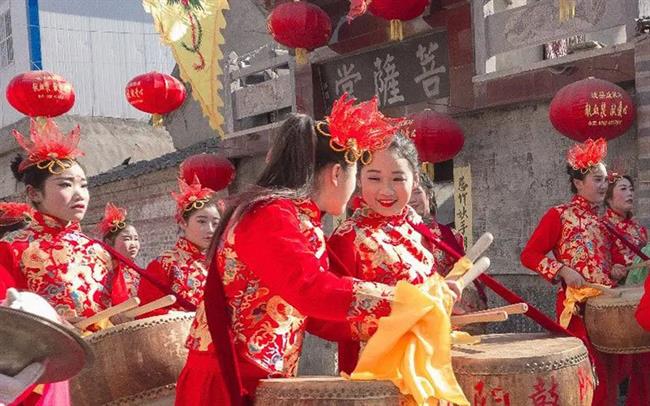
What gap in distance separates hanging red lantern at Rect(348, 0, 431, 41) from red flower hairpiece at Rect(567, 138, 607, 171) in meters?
2.80

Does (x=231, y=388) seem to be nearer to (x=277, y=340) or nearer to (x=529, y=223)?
(x=277, y=340)

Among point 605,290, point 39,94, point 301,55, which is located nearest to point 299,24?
point 301,55

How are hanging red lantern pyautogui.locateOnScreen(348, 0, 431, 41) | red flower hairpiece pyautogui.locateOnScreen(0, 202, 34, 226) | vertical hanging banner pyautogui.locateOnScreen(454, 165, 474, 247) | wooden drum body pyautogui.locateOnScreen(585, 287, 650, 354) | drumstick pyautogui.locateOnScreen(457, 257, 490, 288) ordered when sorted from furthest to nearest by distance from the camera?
vertical hanging banner pyautogui.locateOnScreen(454, 165, 474, 247), hanging red lantern pyautogui.locateOnScreen(348, 0, 431, 41), wooden drum body pyautogui.locateOnScreen(585, 287, 650, 354), red flower hairpiece pyautogui.locateOnScreen(0, 202, 34, 226), drumstick pyautogui.locateOnScreen(457, 257, 490, 288)

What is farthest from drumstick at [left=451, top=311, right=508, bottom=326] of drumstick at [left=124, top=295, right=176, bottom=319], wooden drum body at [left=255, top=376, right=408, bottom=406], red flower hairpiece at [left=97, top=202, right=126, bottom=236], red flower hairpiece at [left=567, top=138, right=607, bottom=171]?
red flower hairpiece at [left=97, top=202, right=126, bottom=236]

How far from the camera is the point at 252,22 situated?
13.5 m

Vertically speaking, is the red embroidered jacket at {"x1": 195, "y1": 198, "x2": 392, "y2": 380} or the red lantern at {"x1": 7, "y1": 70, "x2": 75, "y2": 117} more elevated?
the red lantern at {"x1": 7, "y1": 70, "x2": 75, "y2": 117}

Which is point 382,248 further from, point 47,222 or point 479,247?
point 47,222

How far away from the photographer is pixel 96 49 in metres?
16.6

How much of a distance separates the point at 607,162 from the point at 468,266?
4.26 metres

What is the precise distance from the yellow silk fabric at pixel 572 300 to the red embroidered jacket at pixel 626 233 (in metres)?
0.59

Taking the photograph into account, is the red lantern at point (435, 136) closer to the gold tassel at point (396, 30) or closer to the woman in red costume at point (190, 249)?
the gold tassel at point (396, 30)

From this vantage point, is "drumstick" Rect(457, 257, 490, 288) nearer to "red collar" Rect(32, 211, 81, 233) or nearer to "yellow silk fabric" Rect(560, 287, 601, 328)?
"red collar" Rect(32, 211, 81, 233)

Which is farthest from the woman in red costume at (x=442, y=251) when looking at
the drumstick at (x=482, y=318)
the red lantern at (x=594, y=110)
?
the drumstick at (x=482, y=318)

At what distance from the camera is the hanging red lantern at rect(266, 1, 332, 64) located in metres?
8.47
